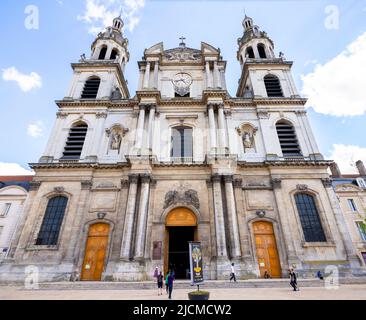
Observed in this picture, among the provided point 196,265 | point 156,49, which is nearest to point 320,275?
point 196,265

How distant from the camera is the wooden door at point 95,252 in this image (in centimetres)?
1468

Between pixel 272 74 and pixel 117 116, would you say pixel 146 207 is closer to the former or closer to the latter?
pixel 117 116

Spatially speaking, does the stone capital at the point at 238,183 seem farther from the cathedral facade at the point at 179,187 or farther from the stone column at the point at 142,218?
the stone column at the point at 142,218

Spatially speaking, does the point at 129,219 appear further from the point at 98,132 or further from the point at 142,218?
the point at 98,132

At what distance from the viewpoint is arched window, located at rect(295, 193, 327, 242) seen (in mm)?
15430

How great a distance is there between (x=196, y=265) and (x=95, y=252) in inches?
365

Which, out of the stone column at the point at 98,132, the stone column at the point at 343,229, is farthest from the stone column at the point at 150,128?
the stone column at the point at 343,229

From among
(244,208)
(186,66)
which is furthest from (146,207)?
(186,66)

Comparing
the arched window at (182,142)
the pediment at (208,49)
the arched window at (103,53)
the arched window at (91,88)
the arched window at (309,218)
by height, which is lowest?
the arched window at (309,218)

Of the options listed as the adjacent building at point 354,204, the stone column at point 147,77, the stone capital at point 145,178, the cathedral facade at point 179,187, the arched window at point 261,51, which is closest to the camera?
the cathedral facade at point 179,187

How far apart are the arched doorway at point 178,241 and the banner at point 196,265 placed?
650 cm

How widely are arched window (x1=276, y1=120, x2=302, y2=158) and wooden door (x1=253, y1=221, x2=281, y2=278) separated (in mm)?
6327

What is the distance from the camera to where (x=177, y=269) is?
15844mm
